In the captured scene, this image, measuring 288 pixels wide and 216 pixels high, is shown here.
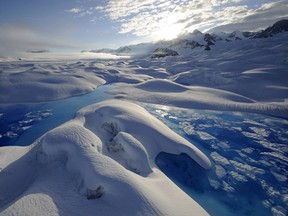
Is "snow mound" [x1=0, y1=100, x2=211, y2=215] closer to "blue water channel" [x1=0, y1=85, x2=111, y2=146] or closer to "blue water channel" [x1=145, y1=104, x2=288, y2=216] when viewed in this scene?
"blue water channel" [x1=145, y1=104, x2=288, y2=216]

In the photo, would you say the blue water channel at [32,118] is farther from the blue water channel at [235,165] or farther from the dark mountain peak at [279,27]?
the dark mountain peak at [279,27]

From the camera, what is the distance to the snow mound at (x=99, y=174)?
5.53 m

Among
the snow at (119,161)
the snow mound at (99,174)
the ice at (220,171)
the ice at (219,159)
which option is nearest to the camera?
the snow mound at (99,174)

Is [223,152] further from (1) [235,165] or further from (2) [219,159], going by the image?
(1) [235,165]

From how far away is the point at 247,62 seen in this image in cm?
3288

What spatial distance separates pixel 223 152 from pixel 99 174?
23.7 ft

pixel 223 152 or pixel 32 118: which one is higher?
pixel 32 118

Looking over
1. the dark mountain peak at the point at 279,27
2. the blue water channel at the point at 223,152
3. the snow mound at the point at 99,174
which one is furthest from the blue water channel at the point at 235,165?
the dark mountain peak at the point at 279,27

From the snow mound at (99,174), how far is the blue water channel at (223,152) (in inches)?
35.6

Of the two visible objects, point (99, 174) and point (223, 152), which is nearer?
point (99, 174)

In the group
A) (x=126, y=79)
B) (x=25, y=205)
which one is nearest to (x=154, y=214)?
(x=25, y=205)

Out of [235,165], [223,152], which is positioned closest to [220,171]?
[235,165]

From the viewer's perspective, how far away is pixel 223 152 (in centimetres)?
1080

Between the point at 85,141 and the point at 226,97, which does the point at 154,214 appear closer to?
the point at 85,141
